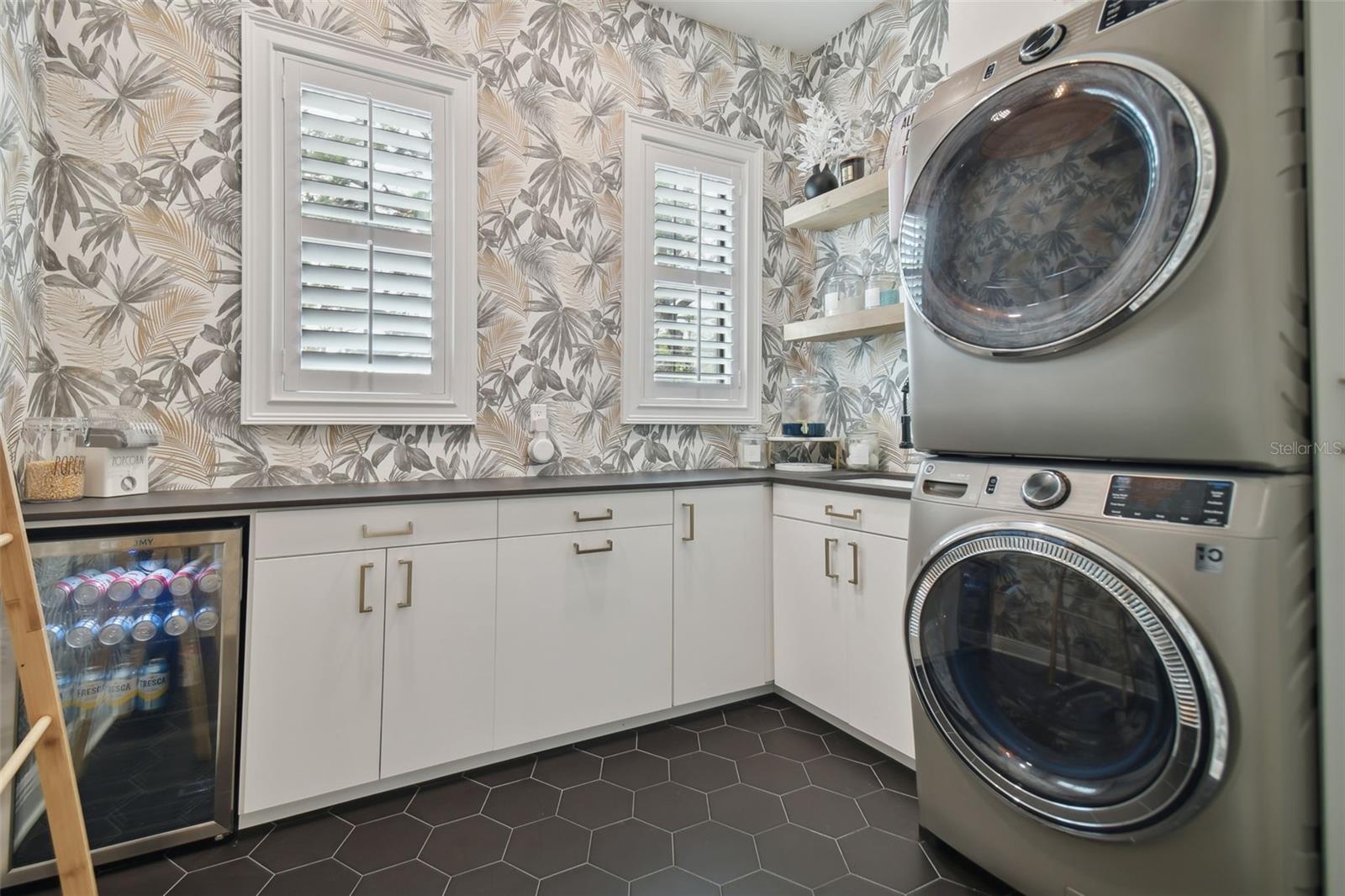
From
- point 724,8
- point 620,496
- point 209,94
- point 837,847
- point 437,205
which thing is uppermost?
point 724,8

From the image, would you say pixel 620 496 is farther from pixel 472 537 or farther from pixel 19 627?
pixel 19 627

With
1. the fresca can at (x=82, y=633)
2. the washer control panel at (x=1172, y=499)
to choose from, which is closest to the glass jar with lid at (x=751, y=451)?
the washer control panel at (x=1172, y=499)

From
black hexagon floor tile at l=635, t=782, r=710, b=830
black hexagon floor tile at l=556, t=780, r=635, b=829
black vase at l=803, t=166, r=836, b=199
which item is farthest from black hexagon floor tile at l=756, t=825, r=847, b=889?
black vase at l=803, t=166, r=836, b=199

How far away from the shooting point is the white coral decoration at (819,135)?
2887mm

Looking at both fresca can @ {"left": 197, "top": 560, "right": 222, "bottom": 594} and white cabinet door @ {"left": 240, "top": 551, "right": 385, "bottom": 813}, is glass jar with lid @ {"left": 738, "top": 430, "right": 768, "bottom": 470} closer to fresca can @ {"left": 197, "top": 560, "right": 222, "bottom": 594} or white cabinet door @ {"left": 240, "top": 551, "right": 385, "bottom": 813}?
white cabinet door @ {"left": 240, "top": 551, "right": 385, "bottom": 813}

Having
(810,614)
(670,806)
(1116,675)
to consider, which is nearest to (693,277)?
(810,614)

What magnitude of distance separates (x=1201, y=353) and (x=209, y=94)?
2799 mm

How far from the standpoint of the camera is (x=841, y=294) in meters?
2.97

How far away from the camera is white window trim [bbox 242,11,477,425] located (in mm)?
2100

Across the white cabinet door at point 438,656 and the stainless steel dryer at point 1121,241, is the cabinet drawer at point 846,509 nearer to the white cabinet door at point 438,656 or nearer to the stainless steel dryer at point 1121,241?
the stainless steel dryer at point 1121,241

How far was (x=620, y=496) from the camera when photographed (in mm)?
2279

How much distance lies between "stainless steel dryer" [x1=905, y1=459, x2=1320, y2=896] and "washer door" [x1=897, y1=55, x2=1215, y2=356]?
339 millimetres

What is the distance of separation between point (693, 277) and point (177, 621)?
227 centimetres

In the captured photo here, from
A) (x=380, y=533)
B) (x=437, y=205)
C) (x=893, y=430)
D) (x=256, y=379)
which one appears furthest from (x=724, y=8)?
(x=380, y=533)
